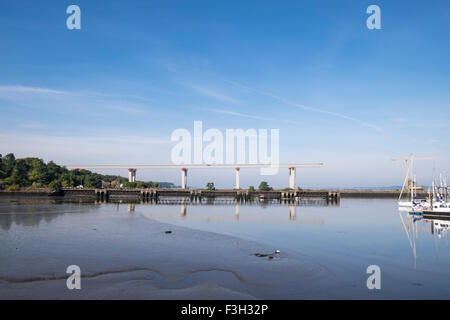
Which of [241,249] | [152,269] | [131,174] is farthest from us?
[131,174]

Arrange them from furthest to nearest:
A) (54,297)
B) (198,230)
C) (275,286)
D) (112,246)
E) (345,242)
A: (198,230), (345,242), (112,246), (275,286), (54,297)

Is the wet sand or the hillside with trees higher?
the hillside with trees

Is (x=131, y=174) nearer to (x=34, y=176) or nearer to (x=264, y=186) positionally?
(x=34, y=176)

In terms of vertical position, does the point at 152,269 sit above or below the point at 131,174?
below

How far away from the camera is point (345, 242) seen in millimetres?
27859

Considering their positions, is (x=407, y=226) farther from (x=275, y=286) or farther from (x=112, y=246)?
(x=112, y=246)

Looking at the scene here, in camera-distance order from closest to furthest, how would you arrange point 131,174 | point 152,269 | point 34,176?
point 152,269 → point 34,176 → point 131,174

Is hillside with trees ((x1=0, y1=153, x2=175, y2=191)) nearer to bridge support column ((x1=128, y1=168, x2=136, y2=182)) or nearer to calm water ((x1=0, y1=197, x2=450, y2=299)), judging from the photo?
bridge support column ((x1=128, y1=168, x2=136, y2=182))

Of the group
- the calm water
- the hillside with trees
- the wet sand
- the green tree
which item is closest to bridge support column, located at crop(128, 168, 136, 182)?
the hillside with trees

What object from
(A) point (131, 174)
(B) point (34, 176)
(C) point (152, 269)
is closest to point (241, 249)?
(C) point (152, 269)

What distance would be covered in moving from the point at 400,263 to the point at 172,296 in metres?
14.9

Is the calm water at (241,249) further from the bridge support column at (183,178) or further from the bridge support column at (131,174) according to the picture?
the bridge support column at (131,174)
